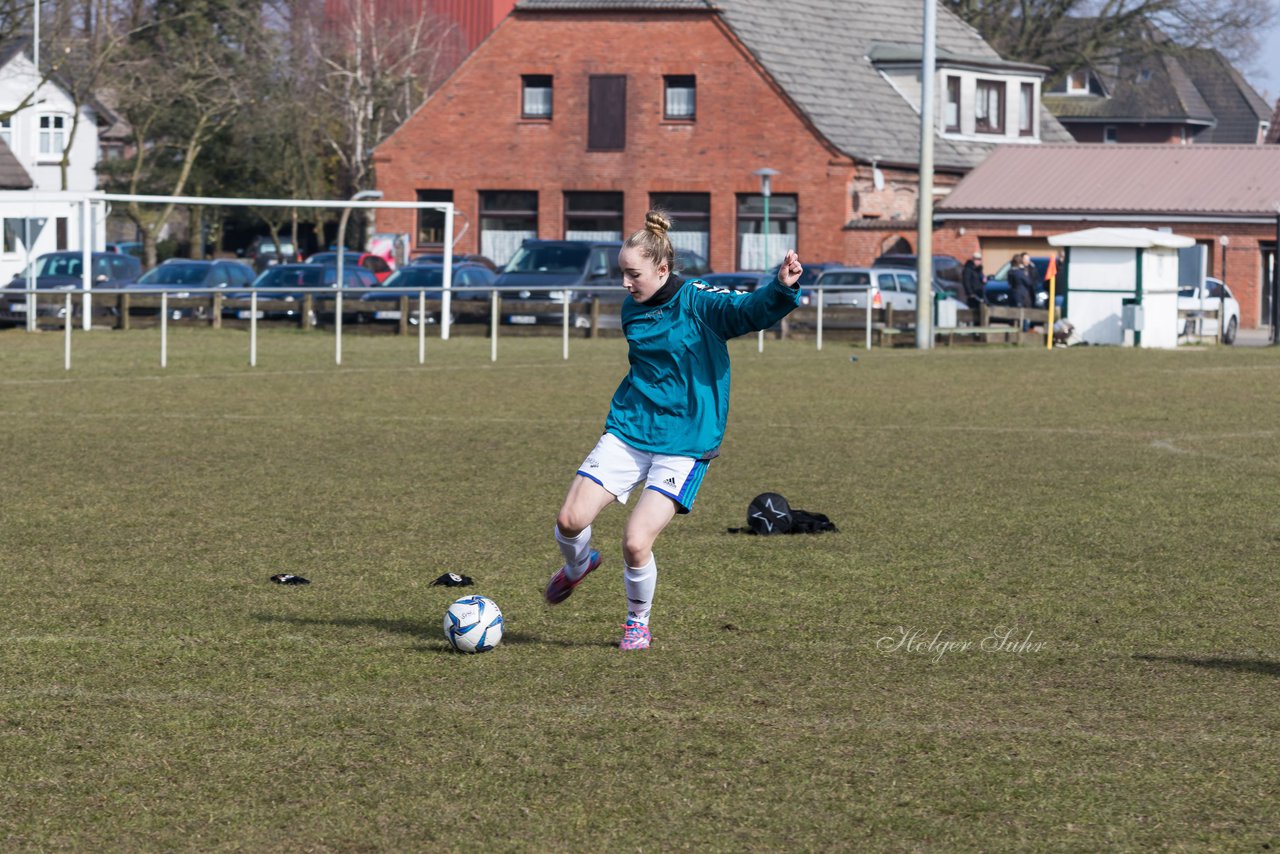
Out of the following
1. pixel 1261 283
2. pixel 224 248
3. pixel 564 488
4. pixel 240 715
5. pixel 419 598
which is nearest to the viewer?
pixel 240 715

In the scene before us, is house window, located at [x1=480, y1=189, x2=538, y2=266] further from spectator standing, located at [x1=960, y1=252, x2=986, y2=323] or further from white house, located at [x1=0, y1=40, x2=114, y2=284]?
spectator standing, located at [x1=960, y1=252, x2=986, y2=323]

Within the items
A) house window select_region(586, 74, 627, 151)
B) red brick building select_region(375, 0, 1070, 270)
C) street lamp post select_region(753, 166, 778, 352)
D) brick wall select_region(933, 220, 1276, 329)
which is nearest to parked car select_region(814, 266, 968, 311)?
street lamp post select_region(753, 166, 778, 352)

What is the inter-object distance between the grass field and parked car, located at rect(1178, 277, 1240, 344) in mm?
22932

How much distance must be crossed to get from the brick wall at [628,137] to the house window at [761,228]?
297 millimetres

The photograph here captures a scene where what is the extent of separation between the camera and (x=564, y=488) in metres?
14.1

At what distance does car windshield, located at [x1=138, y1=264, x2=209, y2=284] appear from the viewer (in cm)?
4197

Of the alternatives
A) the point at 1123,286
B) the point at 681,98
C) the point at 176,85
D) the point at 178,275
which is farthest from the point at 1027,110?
the point at 178,275

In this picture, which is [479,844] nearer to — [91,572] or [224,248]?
[91,572]

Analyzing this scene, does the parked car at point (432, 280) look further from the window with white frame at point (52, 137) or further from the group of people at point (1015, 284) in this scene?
the window with white frame at point (52, 137)

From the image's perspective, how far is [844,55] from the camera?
59594mm

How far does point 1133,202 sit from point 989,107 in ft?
32.2

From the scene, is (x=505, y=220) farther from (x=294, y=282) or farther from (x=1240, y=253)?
(x=1240, y=253)

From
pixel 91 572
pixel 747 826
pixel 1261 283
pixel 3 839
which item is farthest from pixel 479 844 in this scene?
pixel 1261 283

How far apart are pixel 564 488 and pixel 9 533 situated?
396cm
